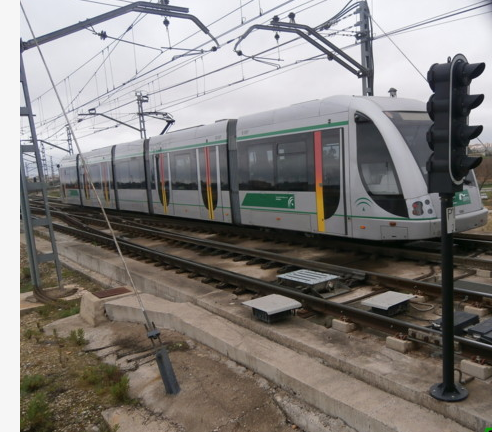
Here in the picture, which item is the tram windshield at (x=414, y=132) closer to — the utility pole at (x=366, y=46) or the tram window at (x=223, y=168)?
the tram window at (x=223, y=168)

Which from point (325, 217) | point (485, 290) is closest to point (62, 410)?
point (485, 290)

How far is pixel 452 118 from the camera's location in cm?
336

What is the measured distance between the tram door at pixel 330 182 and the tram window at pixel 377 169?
488 millimetres

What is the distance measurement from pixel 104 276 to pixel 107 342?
14.7 ft

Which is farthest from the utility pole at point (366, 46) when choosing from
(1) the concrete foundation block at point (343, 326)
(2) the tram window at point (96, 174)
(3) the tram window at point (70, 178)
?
(3) the tram window at point (70, 178)

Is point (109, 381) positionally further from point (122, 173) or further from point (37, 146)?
point (122, 173)

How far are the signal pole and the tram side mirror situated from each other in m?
5.14

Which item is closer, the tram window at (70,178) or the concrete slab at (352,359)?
the concrete slab at (352,359)

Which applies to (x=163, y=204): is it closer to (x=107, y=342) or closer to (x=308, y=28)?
(x=308, y=28)

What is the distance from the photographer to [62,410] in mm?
4719

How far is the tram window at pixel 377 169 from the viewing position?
8.10 meters

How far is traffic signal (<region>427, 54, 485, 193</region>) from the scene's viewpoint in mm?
3303

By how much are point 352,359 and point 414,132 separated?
5533 mm

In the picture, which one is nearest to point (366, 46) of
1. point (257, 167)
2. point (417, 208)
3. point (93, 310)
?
point (257, 167)
